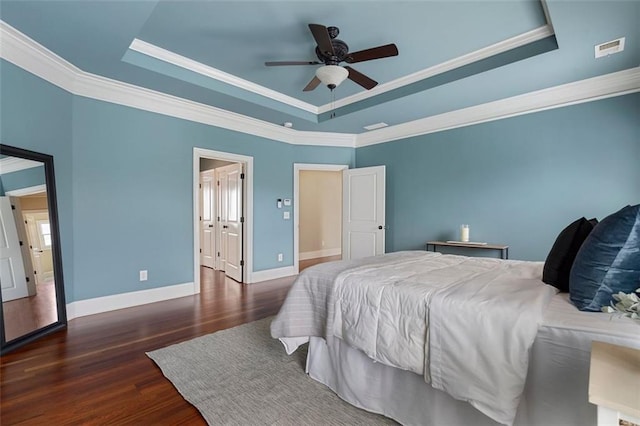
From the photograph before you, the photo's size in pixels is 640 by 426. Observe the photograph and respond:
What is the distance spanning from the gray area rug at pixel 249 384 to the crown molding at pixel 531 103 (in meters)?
3.64

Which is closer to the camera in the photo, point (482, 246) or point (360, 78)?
point (360, 78)

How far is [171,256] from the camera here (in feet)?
12.8

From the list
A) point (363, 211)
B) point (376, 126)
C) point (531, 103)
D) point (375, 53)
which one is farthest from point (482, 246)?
point (375, 53)

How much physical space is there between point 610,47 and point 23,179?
5.25 metres

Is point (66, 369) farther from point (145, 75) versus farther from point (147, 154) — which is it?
point (145, 75)

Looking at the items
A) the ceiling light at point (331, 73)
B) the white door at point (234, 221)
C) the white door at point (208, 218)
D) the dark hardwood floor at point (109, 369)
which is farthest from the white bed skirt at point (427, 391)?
the white door at point (208, 218)

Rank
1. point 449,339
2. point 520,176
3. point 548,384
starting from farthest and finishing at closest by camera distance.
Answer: point 520,176
point 449,339
point 548,384

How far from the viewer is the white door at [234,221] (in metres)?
4.82

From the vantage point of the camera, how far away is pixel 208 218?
19.6 ft

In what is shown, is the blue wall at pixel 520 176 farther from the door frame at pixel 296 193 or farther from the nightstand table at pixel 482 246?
the door frame at pixel 296 193

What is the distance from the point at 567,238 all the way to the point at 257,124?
4.16 metres

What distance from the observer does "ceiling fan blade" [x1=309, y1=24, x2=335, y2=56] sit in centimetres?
210

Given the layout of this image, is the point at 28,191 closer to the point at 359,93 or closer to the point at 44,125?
the point at 44,125

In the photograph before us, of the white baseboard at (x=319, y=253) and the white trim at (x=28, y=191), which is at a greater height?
the white trim at (x=28, y=191)
